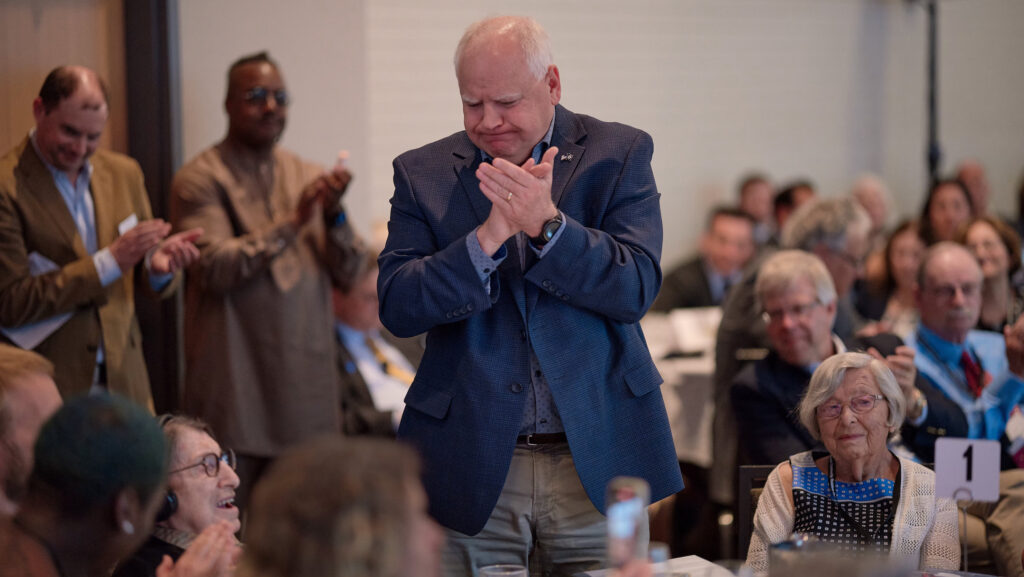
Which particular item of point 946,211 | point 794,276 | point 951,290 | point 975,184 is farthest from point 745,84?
point 794,276

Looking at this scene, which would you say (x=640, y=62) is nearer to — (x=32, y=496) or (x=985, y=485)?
(x=985, y=485)

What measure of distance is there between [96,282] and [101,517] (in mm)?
1710

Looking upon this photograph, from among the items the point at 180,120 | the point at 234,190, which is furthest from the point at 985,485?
the point at 180,120

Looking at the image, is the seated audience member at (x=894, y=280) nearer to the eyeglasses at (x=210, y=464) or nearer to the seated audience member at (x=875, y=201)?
the seated audience member at (x=875, y=201)

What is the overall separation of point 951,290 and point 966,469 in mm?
1530

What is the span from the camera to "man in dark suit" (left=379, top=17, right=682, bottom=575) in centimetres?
206

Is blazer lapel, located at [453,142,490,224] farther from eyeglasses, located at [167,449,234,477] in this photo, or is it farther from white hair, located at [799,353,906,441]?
white hair, located at [799,353,906,441]

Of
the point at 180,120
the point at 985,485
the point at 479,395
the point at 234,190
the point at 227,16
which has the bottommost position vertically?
the point at 985,485

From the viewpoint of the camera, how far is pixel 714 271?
684 centimetres

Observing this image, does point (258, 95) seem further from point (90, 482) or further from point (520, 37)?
point (90, 482)

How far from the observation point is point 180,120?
4.30 meters

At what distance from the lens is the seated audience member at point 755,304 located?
4.07 m

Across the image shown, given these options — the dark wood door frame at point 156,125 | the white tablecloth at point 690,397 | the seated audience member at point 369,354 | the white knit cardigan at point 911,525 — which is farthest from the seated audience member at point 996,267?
the dark wood door frame at point 156,125

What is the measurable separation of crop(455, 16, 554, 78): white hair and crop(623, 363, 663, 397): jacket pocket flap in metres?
0.60
